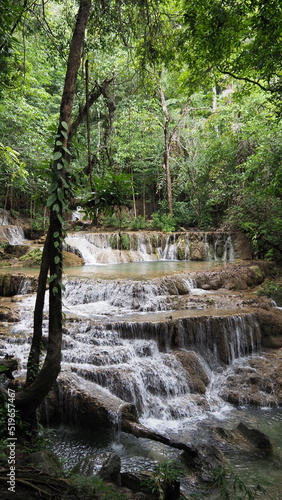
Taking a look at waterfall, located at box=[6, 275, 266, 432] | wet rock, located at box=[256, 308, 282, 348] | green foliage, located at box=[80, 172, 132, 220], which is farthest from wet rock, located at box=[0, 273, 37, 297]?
green foliage, located at box=[80, 172, 132, 220]

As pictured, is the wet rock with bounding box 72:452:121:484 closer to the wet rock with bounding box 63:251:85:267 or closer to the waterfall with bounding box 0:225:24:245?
the wet rock with bounding box 63:251:85:267

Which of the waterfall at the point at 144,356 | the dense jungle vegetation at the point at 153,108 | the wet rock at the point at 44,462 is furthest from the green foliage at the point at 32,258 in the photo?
the wet rock at the point at 44,462

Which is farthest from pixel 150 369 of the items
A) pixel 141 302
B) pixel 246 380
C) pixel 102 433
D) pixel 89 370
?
pixel 141 302

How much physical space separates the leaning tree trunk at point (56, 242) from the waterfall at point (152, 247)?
1189 cm

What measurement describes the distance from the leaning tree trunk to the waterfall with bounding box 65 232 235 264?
39.0 feet

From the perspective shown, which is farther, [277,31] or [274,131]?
[274,131]

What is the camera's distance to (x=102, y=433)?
488 cm

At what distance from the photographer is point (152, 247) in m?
16.9

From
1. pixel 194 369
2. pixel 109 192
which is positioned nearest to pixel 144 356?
pixel 194 369

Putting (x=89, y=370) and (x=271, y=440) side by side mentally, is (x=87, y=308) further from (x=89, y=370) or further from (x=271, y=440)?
(x=271, y=440)

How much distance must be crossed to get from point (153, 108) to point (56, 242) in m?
19.0

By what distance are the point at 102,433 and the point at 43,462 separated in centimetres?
224

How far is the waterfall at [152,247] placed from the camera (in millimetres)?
15570

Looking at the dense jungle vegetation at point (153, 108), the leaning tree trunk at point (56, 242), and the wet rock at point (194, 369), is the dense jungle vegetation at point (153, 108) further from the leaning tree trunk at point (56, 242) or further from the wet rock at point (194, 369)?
the wet rock at point (194, 369)
